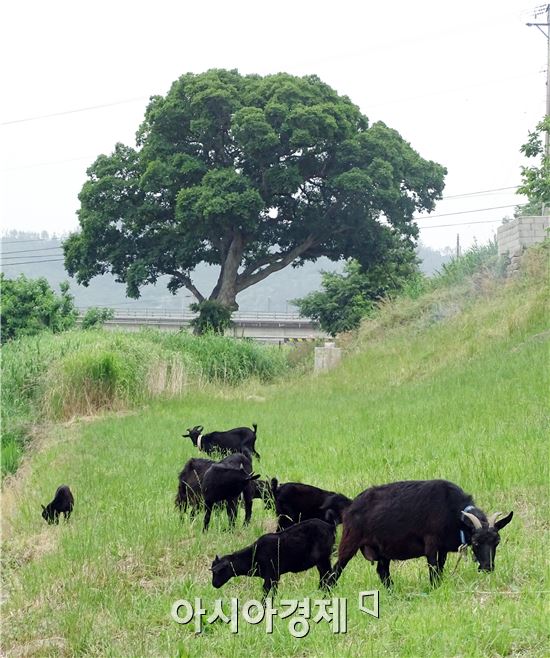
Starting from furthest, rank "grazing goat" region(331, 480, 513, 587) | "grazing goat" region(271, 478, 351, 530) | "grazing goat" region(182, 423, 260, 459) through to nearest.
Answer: "grazing goat" region(182, 423, 260, 459) < "grazing goat" region(271, 478, 351, 530) < "grazing goat" region(331, 480, 513, 587)

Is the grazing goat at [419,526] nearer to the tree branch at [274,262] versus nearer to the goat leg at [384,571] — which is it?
the goat leg at [384,571]

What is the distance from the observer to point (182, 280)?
157 ft

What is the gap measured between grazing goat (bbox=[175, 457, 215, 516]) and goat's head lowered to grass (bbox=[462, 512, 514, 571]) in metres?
3.84

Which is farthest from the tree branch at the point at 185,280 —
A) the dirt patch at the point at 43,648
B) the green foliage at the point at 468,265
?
the dirt patch at the point at 43,648

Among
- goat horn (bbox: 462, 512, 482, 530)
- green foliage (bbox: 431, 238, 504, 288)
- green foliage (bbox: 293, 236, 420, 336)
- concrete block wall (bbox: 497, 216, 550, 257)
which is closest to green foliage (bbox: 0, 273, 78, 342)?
green foliage (bbox: 293, 236, 420, 336)

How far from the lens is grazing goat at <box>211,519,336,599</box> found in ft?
22.8

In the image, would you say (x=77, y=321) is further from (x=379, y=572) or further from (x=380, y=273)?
(x=379, y=572)

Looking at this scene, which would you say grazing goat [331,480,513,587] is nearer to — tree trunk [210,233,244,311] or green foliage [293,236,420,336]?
green foliage [293,236,420,336]

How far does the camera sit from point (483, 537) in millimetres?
6578

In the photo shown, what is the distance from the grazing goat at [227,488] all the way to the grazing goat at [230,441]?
3.40 m

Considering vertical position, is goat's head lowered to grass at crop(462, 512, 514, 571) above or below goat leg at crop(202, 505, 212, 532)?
above

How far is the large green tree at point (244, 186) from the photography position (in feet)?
138

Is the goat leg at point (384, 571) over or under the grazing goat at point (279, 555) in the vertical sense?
under

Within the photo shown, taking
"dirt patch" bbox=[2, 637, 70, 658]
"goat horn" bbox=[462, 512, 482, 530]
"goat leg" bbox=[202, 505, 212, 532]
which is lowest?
"dirt patch" bbox=[2, 637, 70, 658]
